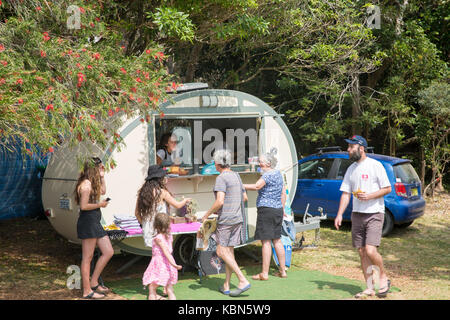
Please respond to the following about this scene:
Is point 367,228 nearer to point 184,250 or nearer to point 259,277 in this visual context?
point 259,277

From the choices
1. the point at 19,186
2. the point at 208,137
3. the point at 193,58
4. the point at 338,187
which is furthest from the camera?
the point at 193,58

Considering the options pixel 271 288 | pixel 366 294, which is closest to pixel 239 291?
pixel 271 288

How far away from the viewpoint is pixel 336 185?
10.8 meters

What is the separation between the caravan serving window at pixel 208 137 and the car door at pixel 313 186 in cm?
285

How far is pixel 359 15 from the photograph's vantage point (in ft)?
40.9

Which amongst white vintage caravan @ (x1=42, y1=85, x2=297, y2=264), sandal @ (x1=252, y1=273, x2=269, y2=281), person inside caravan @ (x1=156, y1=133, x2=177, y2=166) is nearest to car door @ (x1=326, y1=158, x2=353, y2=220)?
white vintage caravan @ (x1=42, y1=85, x2=297, y2=264)

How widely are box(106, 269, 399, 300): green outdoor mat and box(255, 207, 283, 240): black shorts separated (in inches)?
24.8

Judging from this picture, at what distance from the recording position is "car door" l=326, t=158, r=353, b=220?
35.1 ft

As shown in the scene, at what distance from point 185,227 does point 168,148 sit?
1.35 metres

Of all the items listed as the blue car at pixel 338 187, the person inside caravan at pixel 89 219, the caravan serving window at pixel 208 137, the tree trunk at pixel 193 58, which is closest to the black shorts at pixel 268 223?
the caravan serving window at pixel 208 137

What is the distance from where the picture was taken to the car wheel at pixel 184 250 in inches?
302

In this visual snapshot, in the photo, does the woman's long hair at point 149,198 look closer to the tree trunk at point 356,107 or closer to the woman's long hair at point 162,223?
the woman's long hair at point 162,223

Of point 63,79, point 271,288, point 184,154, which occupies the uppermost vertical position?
point 63,79

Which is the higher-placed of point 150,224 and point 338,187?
point 338,187
